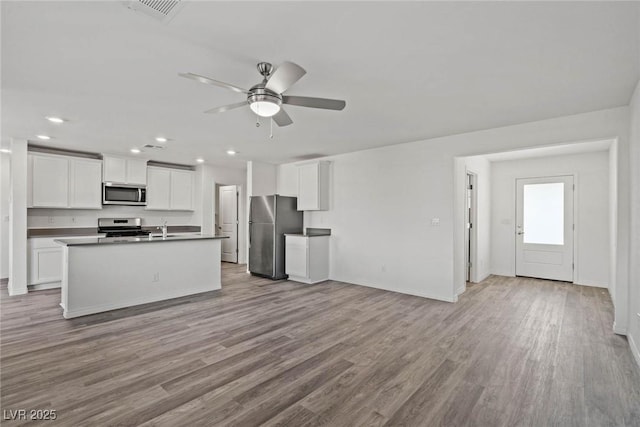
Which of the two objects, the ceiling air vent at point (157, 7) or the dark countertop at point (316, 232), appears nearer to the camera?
the ceiling air vent at point (157, 7)

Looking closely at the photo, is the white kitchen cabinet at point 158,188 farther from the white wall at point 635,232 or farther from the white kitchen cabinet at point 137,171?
the white wall at point 635,232

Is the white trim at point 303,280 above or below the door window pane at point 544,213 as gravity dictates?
below

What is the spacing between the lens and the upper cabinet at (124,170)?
6.00 m

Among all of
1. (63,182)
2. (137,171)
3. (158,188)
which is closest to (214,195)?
(158,188)

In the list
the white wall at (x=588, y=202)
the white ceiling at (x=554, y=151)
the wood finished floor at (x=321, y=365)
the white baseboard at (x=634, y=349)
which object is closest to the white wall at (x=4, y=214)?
the wood finished floor at (x=321, y=365)

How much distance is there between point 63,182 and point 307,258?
15.1 feet

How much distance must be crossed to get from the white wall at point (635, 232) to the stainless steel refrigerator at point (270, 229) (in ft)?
16.1

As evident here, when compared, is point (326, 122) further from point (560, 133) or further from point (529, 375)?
point (529, 375)

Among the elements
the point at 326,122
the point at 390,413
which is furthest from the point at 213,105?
the point at 390,413

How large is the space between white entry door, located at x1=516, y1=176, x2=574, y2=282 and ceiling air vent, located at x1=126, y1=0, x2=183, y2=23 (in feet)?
21.9

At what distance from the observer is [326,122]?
154 inches

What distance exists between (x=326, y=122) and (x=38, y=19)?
8.94ft

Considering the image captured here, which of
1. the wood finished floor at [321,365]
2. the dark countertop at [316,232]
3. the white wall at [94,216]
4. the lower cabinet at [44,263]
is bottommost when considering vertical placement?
the wood finished floor at [321,365]

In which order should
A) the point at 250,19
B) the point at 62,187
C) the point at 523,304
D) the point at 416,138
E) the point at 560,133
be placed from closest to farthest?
the point at 250,19
the point at 560,133
the point at 523,304
the point at 416,138
the point at 62,187
